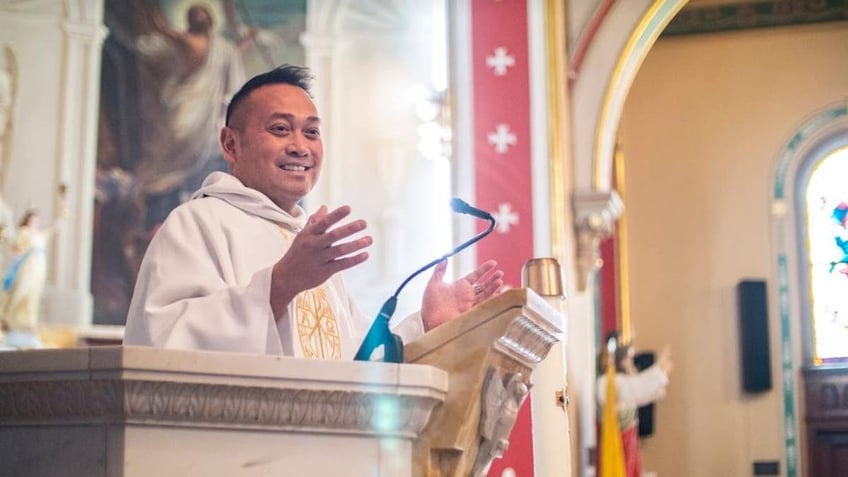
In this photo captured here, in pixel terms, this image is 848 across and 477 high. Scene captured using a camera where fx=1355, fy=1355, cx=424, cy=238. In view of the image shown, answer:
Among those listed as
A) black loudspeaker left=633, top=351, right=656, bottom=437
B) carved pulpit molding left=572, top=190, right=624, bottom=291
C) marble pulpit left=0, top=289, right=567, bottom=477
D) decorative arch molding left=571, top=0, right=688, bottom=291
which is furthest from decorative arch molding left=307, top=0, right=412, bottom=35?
marble pulpit left=0, top=289, right=567, bottom=477

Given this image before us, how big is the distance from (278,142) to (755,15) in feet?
30.3

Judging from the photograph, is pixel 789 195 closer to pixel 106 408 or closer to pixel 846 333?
pixel 846 333

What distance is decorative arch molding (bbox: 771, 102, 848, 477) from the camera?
1089 cm

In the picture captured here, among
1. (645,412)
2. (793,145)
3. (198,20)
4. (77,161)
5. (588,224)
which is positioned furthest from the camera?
(793,145)

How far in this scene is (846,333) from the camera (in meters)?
11.0

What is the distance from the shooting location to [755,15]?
36.5 ft

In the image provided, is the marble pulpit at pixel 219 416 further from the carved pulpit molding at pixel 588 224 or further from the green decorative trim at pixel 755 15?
the green decorative trim at pixel 755 15

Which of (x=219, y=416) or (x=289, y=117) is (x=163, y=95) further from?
(x=219, y=416)

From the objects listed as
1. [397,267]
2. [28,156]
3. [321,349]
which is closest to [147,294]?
[321,349]

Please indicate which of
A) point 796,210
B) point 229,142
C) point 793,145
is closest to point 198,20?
point 793,145

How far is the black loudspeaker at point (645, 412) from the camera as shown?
35.1ft

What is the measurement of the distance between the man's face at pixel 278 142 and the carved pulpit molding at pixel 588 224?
5.09 m

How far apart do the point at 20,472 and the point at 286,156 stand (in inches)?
36.4

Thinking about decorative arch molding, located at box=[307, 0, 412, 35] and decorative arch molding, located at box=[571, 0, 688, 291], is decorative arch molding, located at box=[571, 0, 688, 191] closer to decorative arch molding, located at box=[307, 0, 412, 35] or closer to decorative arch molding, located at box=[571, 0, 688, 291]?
decorative arch molding, located at box=[571, 0, 688, 291]
